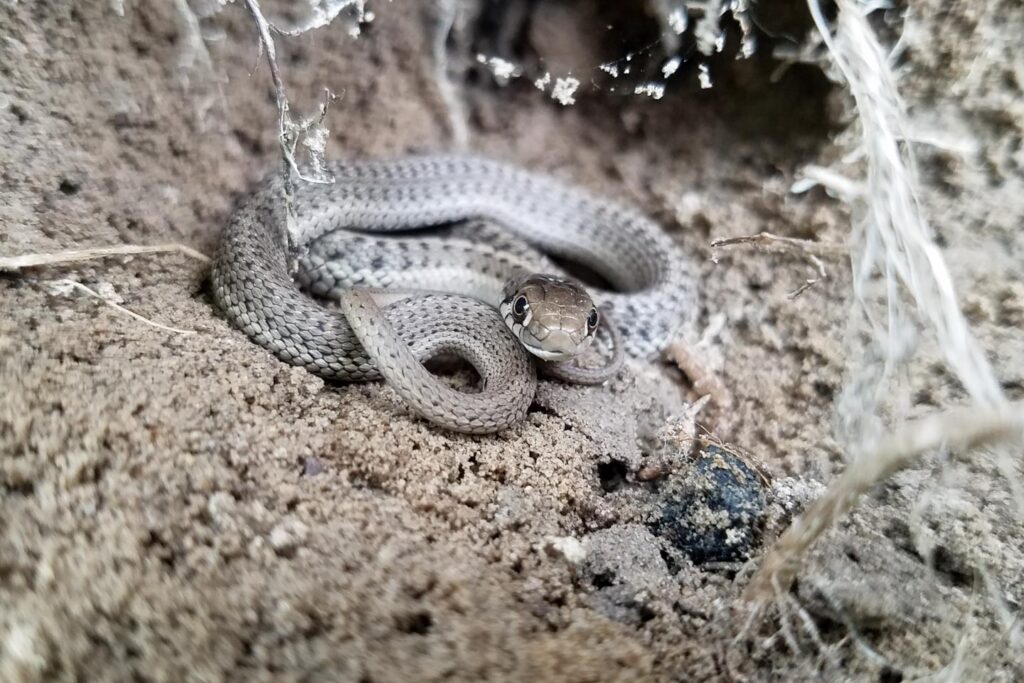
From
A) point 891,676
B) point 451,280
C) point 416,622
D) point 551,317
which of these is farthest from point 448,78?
point 891,676

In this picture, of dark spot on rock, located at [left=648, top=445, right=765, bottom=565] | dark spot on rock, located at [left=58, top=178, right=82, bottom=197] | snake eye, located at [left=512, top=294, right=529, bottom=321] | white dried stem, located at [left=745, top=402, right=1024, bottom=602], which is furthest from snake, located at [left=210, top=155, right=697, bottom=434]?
white dried stem, located at [left=745, top=402, right=1024, bottom=602]

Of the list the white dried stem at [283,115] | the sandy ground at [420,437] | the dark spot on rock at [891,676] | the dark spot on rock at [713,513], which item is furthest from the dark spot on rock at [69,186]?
the dark spot on rock at [891,676]

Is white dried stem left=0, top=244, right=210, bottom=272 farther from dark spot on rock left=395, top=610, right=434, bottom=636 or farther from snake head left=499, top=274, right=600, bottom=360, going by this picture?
dark spot on rock left=395, top=610, right=434, bottom=636

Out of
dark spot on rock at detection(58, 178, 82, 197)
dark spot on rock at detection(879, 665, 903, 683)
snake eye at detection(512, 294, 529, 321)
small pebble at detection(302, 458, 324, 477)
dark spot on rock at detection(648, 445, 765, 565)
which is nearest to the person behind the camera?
dark spot on rock at detection(879, 665, 903, 683)

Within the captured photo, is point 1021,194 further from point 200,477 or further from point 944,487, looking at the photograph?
point 200,477

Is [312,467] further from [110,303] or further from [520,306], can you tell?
[520,306]

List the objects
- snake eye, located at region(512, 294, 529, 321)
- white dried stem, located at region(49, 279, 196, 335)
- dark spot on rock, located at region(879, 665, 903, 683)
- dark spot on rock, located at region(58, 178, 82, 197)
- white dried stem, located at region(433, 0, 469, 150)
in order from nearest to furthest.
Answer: dark spot on rock, located at region(879, 665, 903, 683), white dried stem, located at region(49, 279, 196, 335), dark spot on rock, located at region(58, 178, 82, 197), snake eye, located at region(512, 294, 529, 321), white dried stem, located at region(433, 0, 469, 150)

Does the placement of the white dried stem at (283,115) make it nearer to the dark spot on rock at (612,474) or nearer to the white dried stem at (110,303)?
the white dried stem at (110,303)

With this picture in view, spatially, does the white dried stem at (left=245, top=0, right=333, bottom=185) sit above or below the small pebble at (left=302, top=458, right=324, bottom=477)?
above
